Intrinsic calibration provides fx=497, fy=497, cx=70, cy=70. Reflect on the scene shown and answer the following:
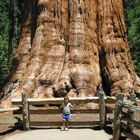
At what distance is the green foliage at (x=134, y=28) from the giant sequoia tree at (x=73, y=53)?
14380mm

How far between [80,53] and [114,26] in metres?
2.50

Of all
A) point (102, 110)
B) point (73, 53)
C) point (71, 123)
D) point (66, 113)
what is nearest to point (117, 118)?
point (102, 110)

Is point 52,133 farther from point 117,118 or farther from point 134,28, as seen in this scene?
point 134,28

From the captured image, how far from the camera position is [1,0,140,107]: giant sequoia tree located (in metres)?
20.3

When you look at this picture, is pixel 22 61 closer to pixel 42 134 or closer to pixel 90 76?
pixel 90 76

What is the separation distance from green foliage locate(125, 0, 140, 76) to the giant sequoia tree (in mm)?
14380

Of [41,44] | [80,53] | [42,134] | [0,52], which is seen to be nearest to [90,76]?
[80,53]

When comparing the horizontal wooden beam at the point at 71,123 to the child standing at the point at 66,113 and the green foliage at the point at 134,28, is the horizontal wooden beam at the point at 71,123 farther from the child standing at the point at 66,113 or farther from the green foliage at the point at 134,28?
the green foliage at the point at 134,28

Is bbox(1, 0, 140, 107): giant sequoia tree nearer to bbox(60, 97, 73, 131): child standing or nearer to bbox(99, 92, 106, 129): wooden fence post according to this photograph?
bbox(99, 92, 106, 129): wooden fence post

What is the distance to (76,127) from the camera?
15273 millimetres

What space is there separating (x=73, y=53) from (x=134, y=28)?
19.1 metres

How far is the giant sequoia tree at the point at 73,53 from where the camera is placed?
20.3 m

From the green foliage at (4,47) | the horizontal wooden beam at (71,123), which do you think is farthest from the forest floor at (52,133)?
the green foliage at (4,47)

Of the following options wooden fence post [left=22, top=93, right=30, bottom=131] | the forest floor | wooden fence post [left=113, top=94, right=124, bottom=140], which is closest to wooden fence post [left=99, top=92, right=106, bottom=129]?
the forest floor
